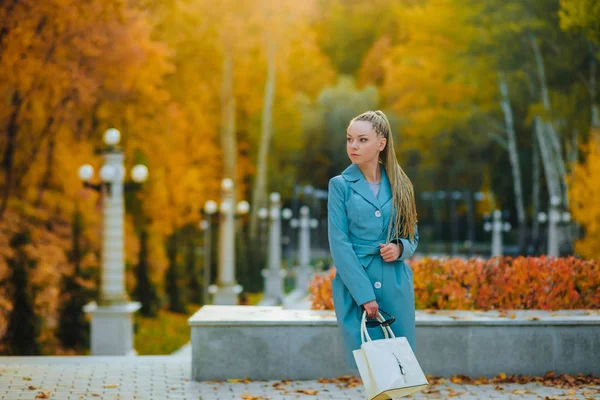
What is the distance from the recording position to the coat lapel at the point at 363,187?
505 centimetres

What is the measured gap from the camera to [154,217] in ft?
97.8

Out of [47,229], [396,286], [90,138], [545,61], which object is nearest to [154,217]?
[90,138]

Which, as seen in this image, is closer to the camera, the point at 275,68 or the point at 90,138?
the point at 90,138

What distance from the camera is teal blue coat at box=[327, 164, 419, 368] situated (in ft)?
16.3

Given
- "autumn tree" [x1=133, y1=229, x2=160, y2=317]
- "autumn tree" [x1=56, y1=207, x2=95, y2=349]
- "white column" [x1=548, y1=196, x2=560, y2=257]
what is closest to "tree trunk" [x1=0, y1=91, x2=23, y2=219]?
"autumn tree" [x1=56, y1=207, x2=95, y2=349]

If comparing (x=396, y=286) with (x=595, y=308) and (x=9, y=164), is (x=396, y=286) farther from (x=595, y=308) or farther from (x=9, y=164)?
(x=9, y=164)

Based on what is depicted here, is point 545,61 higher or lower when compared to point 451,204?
higher

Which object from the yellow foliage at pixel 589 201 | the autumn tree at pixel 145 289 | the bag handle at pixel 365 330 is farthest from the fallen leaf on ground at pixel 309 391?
the autumn tree at pixel 145 289

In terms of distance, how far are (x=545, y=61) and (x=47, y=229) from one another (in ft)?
50.2

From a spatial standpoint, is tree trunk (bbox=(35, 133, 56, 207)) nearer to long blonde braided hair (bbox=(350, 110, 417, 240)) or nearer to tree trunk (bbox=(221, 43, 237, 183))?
tree trunk (bbox=(221, 43, 237, 183))

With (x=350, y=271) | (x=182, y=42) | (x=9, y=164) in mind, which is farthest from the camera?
(x=182, y=42)

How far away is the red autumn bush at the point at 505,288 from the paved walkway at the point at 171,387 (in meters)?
1.09

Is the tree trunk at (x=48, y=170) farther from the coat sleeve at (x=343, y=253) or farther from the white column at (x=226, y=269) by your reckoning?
the coat sleeve at (x=343, y=253)

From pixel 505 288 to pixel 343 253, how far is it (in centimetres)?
409
